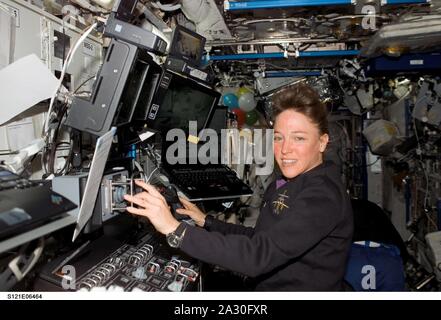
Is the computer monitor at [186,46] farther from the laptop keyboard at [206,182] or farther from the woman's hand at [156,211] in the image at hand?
the woman's hand at [156,211]

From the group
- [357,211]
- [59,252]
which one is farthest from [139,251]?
[357,211]

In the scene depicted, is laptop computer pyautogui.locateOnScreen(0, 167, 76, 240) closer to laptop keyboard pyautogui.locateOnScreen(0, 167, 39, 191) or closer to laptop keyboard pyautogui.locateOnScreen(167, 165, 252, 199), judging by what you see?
laptop keyboard pyautogui.locateOnScreen(0, 167, 39, 191)

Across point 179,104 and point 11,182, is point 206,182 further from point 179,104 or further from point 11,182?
point 11,182

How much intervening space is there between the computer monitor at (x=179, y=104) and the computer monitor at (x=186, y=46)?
102mm

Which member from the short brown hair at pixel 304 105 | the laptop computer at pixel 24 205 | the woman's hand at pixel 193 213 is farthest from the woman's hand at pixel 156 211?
the short brown hair at pixel 304 105

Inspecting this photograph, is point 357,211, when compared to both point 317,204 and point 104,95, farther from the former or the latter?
point 104,95

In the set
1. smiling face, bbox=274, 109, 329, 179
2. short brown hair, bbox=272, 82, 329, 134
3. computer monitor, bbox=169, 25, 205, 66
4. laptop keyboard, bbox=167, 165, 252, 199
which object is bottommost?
laptop keyboard, bbox=167, 165, 252, 199

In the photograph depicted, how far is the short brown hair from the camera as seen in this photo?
1188 millimetres

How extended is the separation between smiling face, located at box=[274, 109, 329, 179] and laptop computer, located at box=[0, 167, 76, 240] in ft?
2.65

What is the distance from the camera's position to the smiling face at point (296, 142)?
1.18 meters

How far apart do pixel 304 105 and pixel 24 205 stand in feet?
→ 3.21

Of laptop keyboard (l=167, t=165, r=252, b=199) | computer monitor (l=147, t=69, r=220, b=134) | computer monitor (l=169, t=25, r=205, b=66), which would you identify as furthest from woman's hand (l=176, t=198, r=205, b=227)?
computer monitor (l=169, t=25, r=205, b=66)

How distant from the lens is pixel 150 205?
3.19 ft

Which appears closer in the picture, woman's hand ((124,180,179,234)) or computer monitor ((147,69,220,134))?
woman's hand ((124,180,179,234))
